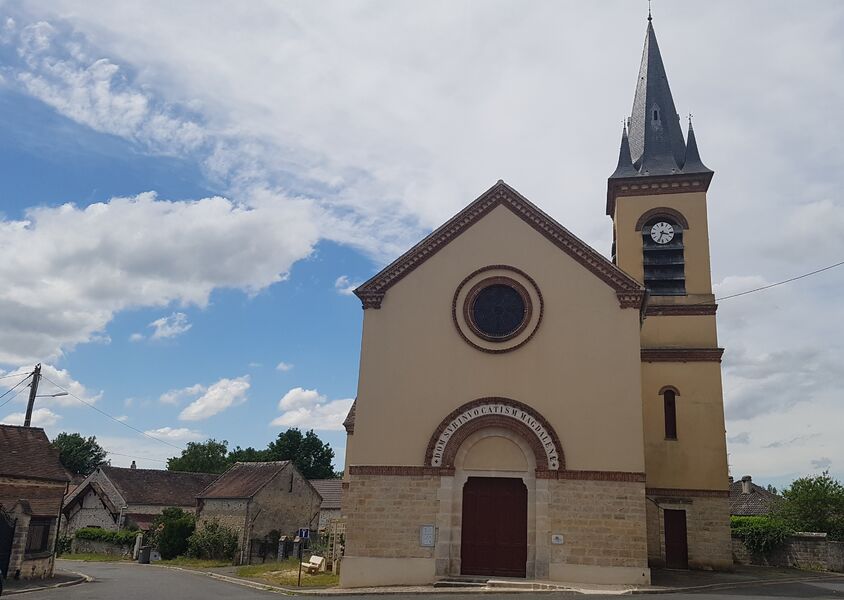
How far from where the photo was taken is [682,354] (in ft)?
82.8

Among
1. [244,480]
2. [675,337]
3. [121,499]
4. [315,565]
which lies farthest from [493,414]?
[121,499]

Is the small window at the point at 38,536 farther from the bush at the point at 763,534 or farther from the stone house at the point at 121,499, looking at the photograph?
the bush at the point at 763,534

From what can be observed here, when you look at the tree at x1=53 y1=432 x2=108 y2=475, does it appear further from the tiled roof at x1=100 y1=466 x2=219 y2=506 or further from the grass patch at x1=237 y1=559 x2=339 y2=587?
the grass patch at x1=237 y1=559 x2=339 y2=587

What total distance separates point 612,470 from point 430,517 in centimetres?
500

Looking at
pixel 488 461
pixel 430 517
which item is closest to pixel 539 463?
pixel 488 461

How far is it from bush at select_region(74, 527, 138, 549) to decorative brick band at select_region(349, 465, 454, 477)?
88.2 feet

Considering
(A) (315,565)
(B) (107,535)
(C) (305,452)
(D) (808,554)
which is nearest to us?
(A) (315,565)

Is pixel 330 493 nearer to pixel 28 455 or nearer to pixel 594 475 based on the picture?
pixel 28 455

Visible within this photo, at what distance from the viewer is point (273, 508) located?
39.0 metres

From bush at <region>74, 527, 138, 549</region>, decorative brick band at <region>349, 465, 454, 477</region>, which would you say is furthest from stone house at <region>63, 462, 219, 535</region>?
decorative brick band at <region>349, 465, 454, 477</region>

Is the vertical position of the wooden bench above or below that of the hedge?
above

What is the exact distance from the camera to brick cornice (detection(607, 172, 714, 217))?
2736 centimetres

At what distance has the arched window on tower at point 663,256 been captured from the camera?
26688mm

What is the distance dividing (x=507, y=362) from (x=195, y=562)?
23472 mm
